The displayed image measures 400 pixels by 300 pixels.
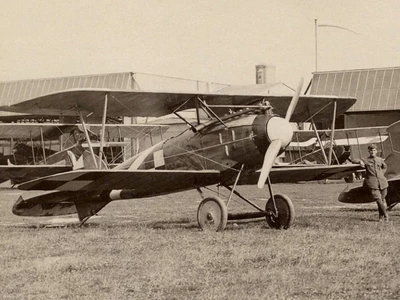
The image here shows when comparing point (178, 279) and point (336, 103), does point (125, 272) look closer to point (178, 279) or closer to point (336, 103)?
point (178, 279)

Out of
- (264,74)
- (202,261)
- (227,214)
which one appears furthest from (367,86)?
(202,261)

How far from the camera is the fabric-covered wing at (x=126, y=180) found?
9.12 m

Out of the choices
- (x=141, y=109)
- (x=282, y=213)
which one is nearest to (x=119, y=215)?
(x=141, y=109)

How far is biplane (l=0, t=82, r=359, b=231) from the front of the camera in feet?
30.1

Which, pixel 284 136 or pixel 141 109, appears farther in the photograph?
pixel 141 109

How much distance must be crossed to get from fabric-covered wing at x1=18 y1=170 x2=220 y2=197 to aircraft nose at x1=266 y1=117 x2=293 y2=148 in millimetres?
1177

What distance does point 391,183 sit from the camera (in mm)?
12398

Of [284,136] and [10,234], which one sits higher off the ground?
[284,136]

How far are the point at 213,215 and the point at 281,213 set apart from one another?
1.24 meters

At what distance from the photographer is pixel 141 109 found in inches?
412

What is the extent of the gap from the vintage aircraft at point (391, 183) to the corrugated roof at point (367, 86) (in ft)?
75.8

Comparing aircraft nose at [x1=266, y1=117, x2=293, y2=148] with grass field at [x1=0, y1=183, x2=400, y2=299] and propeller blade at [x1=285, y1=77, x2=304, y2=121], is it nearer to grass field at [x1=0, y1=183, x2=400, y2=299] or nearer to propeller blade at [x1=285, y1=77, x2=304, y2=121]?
propeller blade at [x1=285, y1=77, x2=304, y2=121]

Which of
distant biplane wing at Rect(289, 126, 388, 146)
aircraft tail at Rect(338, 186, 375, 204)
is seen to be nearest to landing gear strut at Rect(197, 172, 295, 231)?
aircraft tail at Rect(338, 186, 375, 204)

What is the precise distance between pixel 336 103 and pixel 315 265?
6304mm
